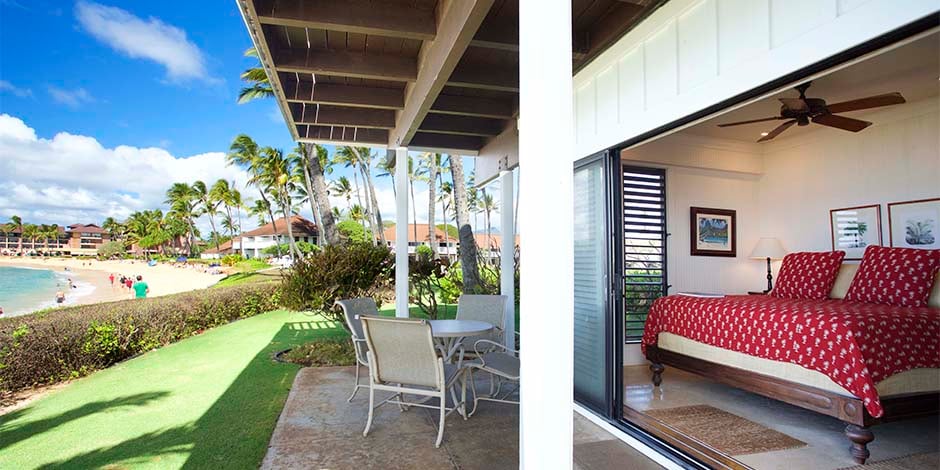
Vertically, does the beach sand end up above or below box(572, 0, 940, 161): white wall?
below

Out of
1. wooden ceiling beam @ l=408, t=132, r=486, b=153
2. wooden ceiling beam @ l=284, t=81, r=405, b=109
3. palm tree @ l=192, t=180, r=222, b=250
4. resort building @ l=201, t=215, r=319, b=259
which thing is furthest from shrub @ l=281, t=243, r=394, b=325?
palm tree @ l=192, t=180, r=222, b=250

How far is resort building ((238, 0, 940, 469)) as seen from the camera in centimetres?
164

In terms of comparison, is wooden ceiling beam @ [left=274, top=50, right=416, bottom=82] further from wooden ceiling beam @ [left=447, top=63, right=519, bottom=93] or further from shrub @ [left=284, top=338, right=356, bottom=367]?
shrub @ [left=284, top=338, right=356, bottom=367]

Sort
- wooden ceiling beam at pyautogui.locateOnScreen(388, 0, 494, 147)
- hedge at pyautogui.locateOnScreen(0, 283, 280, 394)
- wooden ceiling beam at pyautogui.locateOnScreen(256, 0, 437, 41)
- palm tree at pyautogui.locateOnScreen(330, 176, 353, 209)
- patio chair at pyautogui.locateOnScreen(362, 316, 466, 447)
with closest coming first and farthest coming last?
wooden ceiling beam at pyautogui.locateOnScreen(388, 0, 494, 147) → wooden ceiling beam at pyautogui.locateOnScreen(256, 0, 437, 41) → patio chair at pyautogui.locateOnScreen(362, 316, 466, 447) → hedge at pyautogui.locateOnScreen(0, 283, 280, 394) → palm tree at pyautogui.locateOnScreen(330, 176, 353, 209)

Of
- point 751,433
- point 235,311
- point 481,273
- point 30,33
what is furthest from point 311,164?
point 30,33

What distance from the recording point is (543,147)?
157 centimetres

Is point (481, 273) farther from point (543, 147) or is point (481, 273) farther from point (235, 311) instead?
point (543, 147)

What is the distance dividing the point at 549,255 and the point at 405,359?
7.84 feet

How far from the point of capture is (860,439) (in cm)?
305

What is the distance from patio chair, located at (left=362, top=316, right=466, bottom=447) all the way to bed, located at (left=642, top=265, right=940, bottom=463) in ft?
7.79

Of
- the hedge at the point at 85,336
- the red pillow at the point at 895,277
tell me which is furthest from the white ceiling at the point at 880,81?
the hedge at the point at 85,336

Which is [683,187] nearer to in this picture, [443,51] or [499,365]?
[499,365]

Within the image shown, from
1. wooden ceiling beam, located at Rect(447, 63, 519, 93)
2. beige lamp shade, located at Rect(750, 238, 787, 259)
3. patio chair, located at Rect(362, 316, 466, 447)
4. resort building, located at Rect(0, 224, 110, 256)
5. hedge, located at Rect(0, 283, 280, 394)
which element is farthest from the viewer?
resort building, located at Rect(0, 224, 110, 256)

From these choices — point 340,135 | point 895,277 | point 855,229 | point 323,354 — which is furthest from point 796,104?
point 323,354
